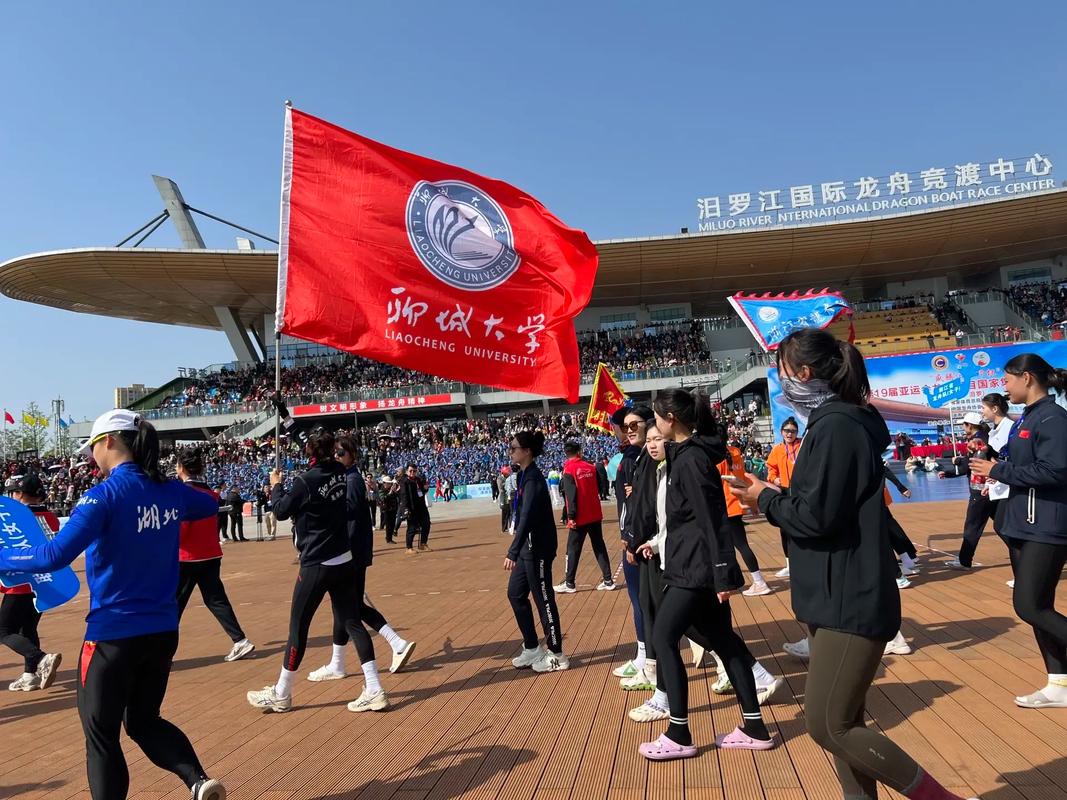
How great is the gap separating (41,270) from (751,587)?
43206 mm

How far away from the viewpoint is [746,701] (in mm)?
3549

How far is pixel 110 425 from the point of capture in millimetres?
2908

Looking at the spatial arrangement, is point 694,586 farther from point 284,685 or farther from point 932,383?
point 932,383

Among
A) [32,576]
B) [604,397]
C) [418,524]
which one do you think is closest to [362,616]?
[32,576]

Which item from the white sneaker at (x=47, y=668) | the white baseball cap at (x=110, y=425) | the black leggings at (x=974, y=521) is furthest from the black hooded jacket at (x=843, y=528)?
the white sneaker at (x=47, y=668)

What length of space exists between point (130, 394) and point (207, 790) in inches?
2206

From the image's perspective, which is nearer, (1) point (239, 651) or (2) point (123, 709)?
(2) point (123, 709)

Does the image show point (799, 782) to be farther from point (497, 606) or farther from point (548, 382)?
point (497, 606)

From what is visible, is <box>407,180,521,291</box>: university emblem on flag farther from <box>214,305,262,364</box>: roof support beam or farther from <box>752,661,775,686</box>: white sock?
<box>214,305,262,364</box>: roof support beam

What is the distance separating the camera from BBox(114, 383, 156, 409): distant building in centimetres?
4990

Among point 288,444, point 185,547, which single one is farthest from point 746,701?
point 288,444

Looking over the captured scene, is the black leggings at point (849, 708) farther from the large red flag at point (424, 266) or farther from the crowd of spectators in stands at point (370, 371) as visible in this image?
the crowd of spectators in stands at point (370, 371)

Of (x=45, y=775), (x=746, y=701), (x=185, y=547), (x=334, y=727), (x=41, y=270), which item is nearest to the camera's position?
(x=746, y=701)

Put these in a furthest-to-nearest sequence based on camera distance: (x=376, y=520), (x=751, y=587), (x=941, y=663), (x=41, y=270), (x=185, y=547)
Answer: (x=41, y=270)
(x=376, y=520)
(x=751, y=587)
(x=185, y=547)
(x=941, y=663)
